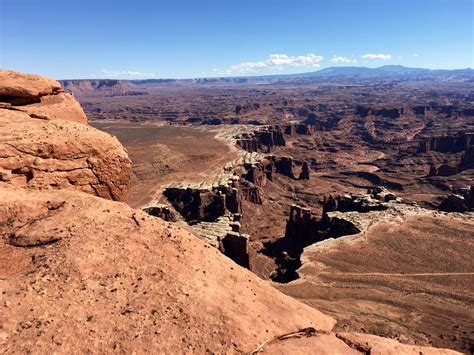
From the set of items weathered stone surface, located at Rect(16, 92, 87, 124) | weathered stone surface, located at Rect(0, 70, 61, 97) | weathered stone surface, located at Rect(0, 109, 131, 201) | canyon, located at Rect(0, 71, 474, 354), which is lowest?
canyon, located at Rect(0, 71, 474, 354)

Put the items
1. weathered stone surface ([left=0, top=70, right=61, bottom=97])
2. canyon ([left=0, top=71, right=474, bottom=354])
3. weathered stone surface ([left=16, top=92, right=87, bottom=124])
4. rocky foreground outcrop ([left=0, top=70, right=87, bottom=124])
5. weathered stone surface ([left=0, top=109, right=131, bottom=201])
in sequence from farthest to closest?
weathered stone surface ([left=0, top=70, right=61, bottom=97]) < rocky foreground outcrop ([left=0, top=70, right=87, bottom=124]) < weathered stone surface ([left=16, top=92, right=87, bottom=124]) < weathered stone surface ([left=0, top=109, right=131, bottom=201]) < canyon ([left=0, top=71, right=474, bottom=354])

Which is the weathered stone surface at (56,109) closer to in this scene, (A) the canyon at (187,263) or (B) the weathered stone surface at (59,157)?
(A) the canyon at (187,263)

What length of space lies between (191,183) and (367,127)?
119020 millimetres

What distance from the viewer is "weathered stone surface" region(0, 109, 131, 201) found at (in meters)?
16.8

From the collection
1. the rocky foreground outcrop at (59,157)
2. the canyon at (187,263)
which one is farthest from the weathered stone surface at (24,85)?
the rocky foreground outcrop at (59,157)

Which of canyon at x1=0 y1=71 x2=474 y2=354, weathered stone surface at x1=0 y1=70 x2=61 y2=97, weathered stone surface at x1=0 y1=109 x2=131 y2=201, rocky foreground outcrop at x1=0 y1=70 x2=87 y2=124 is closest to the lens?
canyon at x1=0 y1=71 x2=474 y2=354

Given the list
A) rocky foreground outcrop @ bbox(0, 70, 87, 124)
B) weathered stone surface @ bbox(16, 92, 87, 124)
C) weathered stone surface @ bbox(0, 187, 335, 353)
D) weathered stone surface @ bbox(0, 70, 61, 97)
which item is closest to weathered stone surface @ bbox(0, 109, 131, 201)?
weathered stone surface @ bbox(0, 187, 335, 353)

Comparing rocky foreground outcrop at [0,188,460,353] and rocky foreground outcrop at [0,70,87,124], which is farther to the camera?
rocky foreground outcrop at [0,70,87,124]

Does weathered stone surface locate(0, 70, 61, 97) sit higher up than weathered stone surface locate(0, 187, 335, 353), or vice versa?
weathered stone surface locate(0, 70, 61, 97)

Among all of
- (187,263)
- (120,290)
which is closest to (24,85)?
(187,263)

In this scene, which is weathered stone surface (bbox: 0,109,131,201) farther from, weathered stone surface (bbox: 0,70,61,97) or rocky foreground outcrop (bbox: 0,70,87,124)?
weathered stone surface (bbox: 0,70,61,97)

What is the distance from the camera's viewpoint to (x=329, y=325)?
13.4 meters

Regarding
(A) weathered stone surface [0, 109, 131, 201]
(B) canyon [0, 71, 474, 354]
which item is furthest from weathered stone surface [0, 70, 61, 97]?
(A) weathered stone surface [0, 109, 131, 201]

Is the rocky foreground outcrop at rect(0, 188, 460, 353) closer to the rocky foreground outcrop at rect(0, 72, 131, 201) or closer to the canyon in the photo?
the canyon
